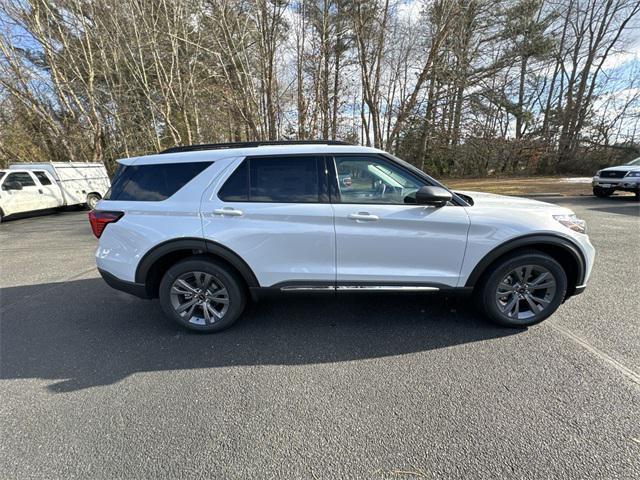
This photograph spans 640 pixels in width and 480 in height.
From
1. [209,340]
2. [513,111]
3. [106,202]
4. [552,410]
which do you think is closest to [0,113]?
[106,202]

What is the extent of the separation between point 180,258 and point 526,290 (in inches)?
135

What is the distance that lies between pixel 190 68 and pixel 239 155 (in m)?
13.8

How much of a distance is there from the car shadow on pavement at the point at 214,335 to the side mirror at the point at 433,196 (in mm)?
1255

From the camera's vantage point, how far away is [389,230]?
2.77 m

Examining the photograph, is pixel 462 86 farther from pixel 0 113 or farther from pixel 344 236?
pixel 0 113

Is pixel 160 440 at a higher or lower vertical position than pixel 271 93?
lower

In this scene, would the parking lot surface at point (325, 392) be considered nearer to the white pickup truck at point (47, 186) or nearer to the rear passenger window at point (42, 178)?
the white pickup truck at point (47, 186)

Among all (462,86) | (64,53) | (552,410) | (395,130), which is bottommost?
(552,410)

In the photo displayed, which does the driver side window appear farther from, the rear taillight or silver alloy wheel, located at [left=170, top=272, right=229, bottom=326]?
the rear taillight

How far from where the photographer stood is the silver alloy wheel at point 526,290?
2.95 meters

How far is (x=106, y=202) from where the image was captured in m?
3.01

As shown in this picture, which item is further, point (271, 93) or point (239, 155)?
point (271, 93)

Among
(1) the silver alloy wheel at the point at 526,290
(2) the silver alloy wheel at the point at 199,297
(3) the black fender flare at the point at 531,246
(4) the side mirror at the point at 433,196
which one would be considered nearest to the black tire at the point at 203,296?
(2) the silver alloy wheel at the point at 199,297

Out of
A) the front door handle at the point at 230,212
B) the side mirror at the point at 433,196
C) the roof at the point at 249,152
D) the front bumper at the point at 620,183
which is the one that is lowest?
the front bumper at the point at 620,183
